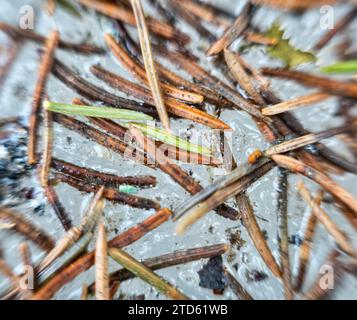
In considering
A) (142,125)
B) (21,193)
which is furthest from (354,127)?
→ (21,193)

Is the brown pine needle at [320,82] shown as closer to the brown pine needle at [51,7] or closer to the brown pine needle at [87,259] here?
the brown pine needle at [87,259]

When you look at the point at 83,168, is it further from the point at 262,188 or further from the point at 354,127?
the point at 354,127

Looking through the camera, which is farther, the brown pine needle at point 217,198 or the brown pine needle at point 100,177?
the brown pine needle at point 100,177

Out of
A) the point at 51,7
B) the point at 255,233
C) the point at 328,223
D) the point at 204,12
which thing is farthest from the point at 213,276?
the point at 51,7

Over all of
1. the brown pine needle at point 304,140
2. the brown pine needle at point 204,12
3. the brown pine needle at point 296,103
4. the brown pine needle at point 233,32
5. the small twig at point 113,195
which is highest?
the brown pine needle at point 204,12

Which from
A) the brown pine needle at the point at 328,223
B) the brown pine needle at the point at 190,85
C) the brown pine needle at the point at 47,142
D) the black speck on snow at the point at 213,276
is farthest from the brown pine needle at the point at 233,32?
the black speck on snow at the point at 213,276

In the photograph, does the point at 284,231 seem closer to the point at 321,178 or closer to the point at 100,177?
the point at 321,178

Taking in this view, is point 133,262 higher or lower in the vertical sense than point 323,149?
lower
